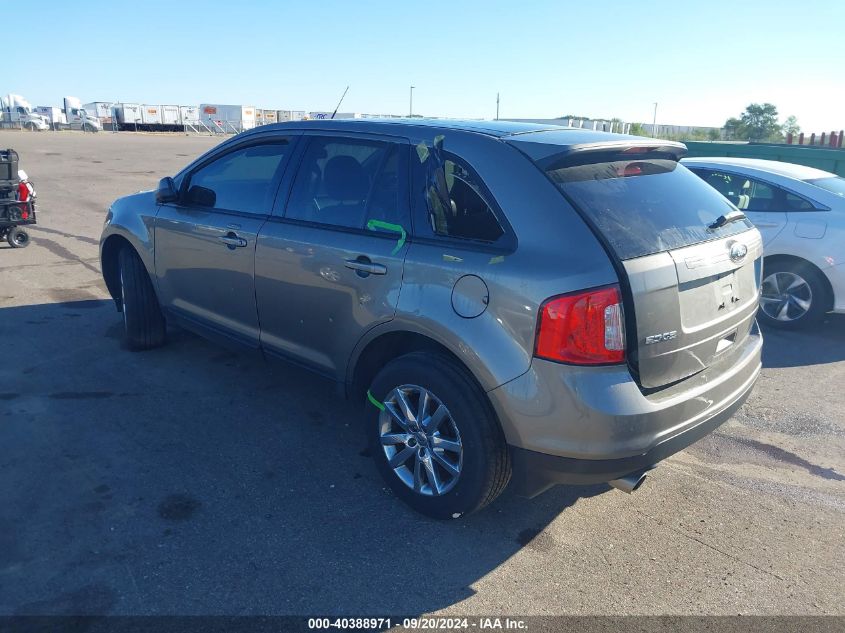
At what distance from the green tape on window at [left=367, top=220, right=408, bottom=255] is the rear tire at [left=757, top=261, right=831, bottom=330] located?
455 centimetres

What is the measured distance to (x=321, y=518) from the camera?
136 inches

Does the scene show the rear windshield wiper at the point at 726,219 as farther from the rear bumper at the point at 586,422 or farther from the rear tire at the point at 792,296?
the rear tire at the point at 792,296

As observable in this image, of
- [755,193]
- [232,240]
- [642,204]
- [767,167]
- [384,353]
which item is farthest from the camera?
[767,167]

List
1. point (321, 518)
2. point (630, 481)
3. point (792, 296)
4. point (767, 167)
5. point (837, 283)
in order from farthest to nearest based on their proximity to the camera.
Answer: point (767, 167)
point (792, 296)
point (837, 283)
point (321, 518)
point (630, 481)

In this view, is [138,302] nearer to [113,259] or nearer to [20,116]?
[113,259]

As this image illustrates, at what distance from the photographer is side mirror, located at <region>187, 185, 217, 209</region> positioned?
4.77 meters

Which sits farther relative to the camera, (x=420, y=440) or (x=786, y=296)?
(x=786, y=296)

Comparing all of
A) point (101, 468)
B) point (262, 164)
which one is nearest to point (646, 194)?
point (262, 164)

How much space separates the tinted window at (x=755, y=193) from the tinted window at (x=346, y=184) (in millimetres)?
4057

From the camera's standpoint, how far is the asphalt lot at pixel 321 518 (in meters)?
2.95

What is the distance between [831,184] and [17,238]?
33.1ft

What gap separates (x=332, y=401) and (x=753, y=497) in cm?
271

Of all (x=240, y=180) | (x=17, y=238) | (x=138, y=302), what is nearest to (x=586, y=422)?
(x=240, y=180)

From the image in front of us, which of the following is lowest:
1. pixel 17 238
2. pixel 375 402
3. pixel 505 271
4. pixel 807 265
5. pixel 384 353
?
pixel 17 238
